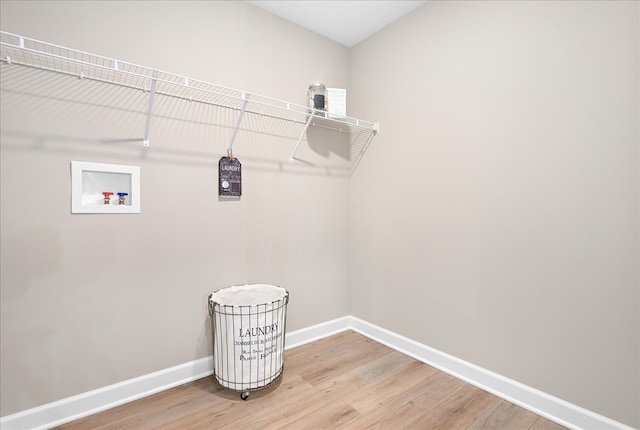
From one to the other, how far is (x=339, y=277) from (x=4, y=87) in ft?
7.14

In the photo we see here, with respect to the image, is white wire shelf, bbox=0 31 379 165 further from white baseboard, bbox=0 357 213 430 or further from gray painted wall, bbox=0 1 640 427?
white baseboard, bbox=0 357 213 430

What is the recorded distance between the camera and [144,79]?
63.2 inches

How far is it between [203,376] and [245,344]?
45cm

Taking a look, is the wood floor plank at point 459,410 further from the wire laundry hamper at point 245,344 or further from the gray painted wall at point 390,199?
the wire laundry hamper at point 245,344

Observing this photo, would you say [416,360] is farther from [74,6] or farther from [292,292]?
[74,6]

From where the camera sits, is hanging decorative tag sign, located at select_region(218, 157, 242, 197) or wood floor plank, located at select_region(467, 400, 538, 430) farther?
hanging decorative tag sign, located at select_region(218, 157, 242, 197)

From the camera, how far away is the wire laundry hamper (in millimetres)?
1573

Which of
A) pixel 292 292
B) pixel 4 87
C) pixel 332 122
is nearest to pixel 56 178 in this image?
pixel 4 87

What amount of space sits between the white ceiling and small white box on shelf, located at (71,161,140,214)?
1.36 m

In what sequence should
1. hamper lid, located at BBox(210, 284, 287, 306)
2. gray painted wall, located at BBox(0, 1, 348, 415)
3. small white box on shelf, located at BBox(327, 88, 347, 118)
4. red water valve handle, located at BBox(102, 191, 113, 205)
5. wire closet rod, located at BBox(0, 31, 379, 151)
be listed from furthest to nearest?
small white box on shelf, located at BBox(327, 88, 347, 118) → hamper lid, located at BBox(210, 284, 287, 306) → red water valve handle, located at BBox(102, 191, 113, 205) → gray painted wall, located at BBox(0, 1, 348, 415) → wire closet rod, located at BBox(0, 31, 379, 151)

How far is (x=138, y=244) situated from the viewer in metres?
1.58

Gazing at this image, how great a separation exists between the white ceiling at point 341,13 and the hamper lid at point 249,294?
182 centimetres

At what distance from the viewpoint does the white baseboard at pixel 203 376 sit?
133cm

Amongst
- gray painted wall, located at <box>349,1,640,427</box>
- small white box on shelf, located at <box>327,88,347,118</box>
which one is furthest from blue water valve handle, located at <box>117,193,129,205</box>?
gray painted wall, located at <box>349,1,640,427</box>
